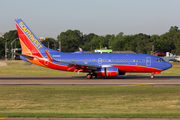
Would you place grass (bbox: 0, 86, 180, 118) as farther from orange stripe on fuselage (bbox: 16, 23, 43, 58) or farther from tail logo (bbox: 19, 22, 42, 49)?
tail logo (bbox: 19, 22, 42, 49)

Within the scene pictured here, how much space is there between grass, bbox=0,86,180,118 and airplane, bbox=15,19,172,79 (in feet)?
47.5

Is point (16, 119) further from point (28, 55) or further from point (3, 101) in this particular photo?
point (28, 55)

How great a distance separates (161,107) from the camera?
55.2 ft

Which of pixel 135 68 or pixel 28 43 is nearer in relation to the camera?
pixel 135 68

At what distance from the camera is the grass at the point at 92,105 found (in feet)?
47.0

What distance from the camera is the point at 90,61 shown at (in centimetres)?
3859

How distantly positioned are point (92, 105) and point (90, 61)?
21.2 metres

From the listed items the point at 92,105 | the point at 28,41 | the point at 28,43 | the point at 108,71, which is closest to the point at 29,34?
the point at 28,41

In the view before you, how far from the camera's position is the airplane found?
36.9 m

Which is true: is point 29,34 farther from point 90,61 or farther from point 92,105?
point 92,105

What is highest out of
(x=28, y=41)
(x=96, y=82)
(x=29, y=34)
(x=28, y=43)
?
(x=29, y=34)

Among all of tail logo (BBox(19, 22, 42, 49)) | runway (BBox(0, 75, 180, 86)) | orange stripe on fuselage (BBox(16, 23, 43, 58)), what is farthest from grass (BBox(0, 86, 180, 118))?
tail logo (BBox(19, 22, 42, 49))

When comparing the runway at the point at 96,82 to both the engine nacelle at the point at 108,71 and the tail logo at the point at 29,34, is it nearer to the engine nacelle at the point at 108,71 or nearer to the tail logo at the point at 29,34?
the engine nacelle at the point at 108,71

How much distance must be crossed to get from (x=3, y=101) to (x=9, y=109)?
317 centimetres
